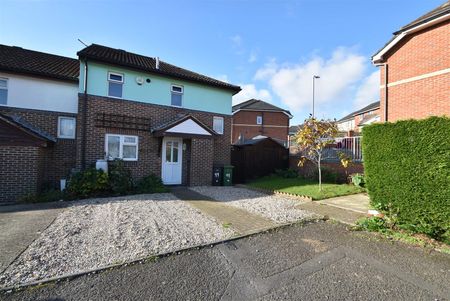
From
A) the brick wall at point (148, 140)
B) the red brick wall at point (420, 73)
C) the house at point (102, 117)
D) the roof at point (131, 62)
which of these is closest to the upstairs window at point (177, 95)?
the house at point (102, 117)

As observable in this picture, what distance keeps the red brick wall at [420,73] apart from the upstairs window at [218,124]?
776 cm

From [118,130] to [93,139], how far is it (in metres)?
1.04

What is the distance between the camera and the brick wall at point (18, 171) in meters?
7.75

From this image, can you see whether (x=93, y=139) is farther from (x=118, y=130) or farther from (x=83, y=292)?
(x=83, y=292)

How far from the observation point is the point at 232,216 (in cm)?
626

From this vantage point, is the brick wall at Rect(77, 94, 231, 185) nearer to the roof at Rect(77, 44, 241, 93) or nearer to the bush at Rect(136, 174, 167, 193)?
the bush at Rect(136, 174, 167, 193)

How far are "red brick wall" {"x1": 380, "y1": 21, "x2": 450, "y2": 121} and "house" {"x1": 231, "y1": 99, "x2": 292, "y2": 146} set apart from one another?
21.4 meters

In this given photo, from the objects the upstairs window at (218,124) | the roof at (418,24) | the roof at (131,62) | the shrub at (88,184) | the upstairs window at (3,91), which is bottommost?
the shrub at (88,184)

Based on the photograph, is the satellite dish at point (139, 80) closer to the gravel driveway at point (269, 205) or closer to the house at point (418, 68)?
the gravel driveway at point (269, 205)

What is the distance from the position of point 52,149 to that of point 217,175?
291 inches

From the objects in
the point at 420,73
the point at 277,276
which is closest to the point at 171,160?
the point at 277,276

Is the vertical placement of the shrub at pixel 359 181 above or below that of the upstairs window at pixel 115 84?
below

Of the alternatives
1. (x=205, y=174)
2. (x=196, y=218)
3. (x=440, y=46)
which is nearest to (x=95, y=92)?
(x=205, y=174)

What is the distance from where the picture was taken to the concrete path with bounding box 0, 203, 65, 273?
3.91m
